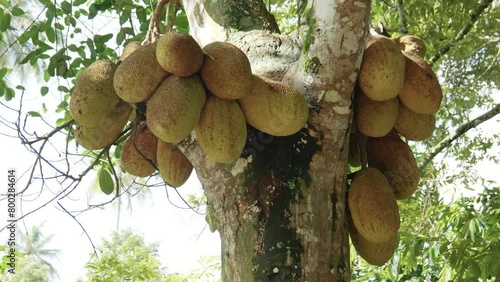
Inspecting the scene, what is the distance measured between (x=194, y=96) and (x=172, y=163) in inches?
10.8

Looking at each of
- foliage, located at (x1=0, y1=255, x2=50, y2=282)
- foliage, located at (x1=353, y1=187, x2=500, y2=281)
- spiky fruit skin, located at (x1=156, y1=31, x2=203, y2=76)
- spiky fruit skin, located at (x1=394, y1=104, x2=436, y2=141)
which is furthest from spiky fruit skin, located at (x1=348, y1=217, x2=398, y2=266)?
foliage, located at (x1=0, y1=255, x2=50, y2=282)

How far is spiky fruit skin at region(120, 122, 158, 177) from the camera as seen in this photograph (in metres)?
1.48

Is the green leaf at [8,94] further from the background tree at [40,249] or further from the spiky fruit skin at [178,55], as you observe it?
the background tree at [40,249]

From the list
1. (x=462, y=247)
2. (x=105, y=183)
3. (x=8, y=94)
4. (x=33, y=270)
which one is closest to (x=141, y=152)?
(x=105, y=183)

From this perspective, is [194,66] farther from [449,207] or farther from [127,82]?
[449,207]

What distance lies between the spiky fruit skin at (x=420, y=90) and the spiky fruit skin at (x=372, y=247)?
32 cm

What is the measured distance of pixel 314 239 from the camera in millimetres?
1146

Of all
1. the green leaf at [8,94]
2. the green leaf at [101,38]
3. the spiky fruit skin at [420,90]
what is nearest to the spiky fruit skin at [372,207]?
the spiky fruit skin at [420,90]

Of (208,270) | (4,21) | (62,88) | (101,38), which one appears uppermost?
(4,21)

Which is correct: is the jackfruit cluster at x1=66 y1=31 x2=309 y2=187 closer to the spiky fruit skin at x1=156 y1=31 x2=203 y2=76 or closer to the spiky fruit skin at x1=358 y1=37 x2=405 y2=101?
the spiky fruit skin at x1=156 y1=31 x2=203 y2=76

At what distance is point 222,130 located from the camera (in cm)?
117

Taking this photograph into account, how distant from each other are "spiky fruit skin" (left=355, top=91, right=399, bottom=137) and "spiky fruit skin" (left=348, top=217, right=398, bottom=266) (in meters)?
0.23

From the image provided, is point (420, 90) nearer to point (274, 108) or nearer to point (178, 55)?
point (274, 108)

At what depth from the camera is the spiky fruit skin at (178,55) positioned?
118 cm
